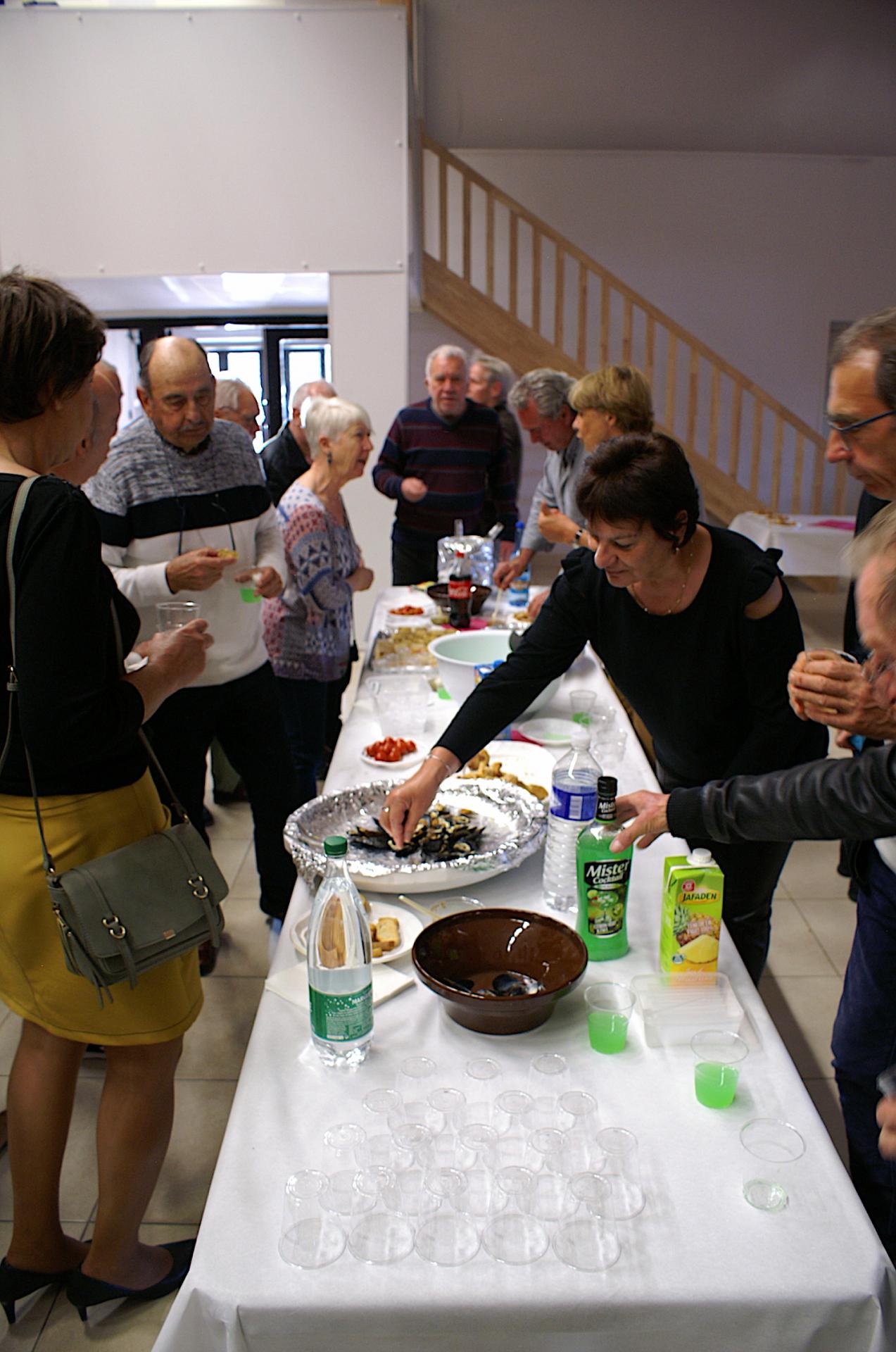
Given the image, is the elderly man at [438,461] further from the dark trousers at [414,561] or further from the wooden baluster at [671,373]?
the wooden baluster at [671,373]

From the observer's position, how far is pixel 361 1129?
3.58ft

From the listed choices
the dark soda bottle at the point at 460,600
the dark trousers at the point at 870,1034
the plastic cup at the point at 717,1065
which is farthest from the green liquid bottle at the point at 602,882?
the dark soda bottle at the point at 460,600

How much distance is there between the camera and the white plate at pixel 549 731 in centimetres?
227

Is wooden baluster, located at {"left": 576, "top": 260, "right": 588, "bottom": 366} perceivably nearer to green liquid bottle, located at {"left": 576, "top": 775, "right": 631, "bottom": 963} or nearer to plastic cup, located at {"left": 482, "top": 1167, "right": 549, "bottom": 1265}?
green liquid bottle, located at {"left": 576, "top": 775, "right": 631, "bottom": 963}

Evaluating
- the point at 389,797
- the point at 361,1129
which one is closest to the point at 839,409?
the point at 389,797

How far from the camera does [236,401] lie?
13.2 feet

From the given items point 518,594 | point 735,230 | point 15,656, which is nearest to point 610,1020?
point 15,656

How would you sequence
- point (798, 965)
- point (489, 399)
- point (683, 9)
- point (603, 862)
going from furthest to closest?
point (683, 9)
point (489, 399)
point (798, 965)
point (603, 862)

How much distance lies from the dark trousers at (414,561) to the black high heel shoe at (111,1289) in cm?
326

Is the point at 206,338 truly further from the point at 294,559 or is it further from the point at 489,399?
the point at 294,559

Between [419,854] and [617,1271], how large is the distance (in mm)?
757

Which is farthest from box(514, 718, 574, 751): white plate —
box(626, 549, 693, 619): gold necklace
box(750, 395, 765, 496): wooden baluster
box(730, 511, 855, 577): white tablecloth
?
box(750, 395, 765, 496): wooden baluster

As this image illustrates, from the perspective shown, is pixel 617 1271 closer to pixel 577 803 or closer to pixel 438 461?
pixel 577 803

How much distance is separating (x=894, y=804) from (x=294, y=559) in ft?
6.64
